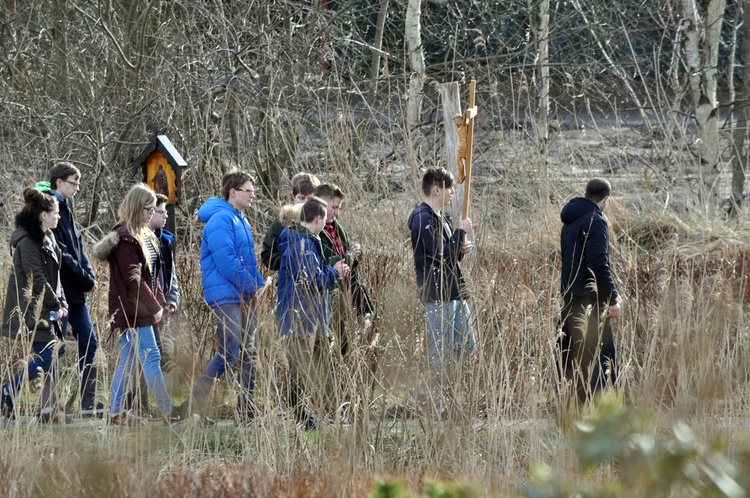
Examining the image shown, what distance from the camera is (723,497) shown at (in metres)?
1.86

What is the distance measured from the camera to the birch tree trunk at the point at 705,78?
1023 cm

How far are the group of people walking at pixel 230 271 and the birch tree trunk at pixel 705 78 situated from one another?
4393mm

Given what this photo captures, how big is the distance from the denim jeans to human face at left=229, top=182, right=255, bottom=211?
1.40 meters

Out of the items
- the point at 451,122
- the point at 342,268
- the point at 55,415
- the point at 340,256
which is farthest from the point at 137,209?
the point at 451,122

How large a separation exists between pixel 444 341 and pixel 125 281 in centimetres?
190

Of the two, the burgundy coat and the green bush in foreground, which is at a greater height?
the burgundy coat

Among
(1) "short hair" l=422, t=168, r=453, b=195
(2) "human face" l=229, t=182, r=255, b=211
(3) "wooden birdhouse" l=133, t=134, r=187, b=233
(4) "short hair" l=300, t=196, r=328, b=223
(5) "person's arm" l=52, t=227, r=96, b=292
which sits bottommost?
(5) "person's arm" l=52, t=227, r=96, b=292

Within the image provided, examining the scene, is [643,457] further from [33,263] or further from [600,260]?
[33,263]

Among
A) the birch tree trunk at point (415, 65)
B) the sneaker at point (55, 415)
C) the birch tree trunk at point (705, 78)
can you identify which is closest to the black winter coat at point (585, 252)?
the sneaker at point (55, 415)

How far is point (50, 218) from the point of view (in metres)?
5.99

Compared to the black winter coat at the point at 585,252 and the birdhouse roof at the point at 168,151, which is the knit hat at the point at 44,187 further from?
the black winter coat at the point at 585,252

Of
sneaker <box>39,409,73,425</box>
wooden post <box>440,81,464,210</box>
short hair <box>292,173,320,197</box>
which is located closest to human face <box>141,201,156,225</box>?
short hair <box>292,173,320,197</box>

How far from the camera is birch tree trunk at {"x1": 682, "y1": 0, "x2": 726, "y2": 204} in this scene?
33.6 feet

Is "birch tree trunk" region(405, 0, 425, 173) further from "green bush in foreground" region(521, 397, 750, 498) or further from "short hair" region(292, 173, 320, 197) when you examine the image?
"green bush in foreground" region(521, 397, 750, 498)
